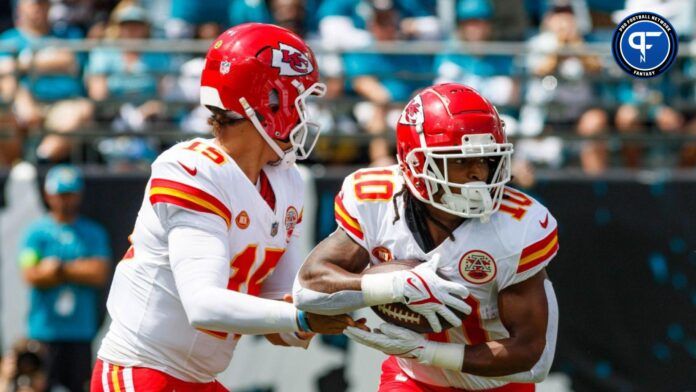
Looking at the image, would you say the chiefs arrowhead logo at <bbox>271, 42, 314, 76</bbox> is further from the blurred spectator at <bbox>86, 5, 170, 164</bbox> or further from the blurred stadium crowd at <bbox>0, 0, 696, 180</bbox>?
the blurred spectator at <bbox>86, 5, 170, 164</bbox>

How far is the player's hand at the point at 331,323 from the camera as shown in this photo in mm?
3432

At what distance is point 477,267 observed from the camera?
3.55 meters

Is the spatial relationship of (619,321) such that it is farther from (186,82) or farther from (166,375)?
(166,375)

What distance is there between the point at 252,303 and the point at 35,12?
504 centimetres

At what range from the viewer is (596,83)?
7867 mm

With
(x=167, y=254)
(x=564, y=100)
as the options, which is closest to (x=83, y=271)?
(x=564, y=100)

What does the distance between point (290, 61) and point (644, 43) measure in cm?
226

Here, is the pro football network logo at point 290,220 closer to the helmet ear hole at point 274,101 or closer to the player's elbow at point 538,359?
the helmet ear hole at point 274,101

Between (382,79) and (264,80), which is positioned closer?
(264,80)

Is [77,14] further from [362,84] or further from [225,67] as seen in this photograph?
[225,67]

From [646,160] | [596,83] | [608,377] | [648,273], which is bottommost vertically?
[608,377]

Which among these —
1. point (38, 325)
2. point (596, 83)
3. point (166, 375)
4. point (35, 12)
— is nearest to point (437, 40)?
point (596, 83)

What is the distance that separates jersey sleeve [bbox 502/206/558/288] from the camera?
3547mm

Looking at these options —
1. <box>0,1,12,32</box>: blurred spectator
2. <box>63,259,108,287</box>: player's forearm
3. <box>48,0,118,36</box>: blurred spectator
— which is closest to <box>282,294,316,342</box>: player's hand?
<box>63,259,108,287</box>: player's forearm
